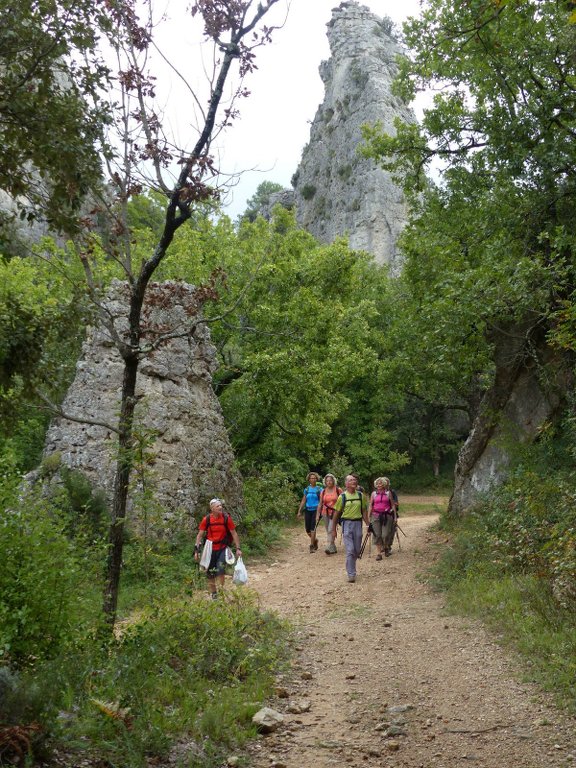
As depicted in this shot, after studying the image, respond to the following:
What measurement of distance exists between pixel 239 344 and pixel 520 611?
1443 cm

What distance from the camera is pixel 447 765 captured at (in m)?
4.83

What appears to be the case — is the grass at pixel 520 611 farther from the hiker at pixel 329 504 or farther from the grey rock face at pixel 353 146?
the grey rock face at pixel 353 146

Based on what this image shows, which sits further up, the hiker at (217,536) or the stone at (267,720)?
the hiker at (217,536)

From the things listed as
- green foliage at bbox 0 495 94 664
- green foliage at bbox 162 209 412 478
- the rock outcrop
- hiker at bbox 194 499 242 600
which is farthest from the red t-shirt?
green foliage at bbox 162 209 412 478

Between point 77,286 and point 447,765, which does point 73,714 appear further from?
point 77,286

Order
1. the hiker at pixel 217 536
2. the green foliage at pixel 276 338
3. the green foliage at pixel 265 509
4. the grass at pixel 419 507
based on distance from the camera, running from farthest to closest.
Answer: the grass at pixel 419 507
the green foliage at pixel 276 338
the green foliage at pixel 265 509
the hiker at pixel 217 536

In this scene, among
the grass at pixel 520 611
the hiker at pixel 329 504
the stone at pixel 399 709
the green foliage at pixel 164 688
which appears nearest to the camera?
the green foliage at pixel 164 688

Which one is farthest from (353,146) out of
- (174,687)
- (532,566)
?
(174,687)

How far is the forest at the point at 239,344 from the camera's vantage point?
4.70 meters

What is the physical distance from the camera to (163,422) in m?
14.0

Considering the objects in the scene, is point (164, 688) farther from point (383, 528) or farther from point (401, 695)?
point (383, 528)

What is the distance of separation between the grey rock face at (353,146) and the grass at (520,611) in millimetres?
34508

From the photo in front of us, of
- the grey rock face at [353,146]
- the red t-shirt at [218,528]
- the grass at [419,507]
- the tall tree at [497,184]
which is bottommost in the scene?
the grass at [419,507]

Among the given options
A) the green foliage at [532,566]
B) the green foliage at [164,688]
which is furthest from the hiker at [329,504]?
the green foliage at [164,688]
